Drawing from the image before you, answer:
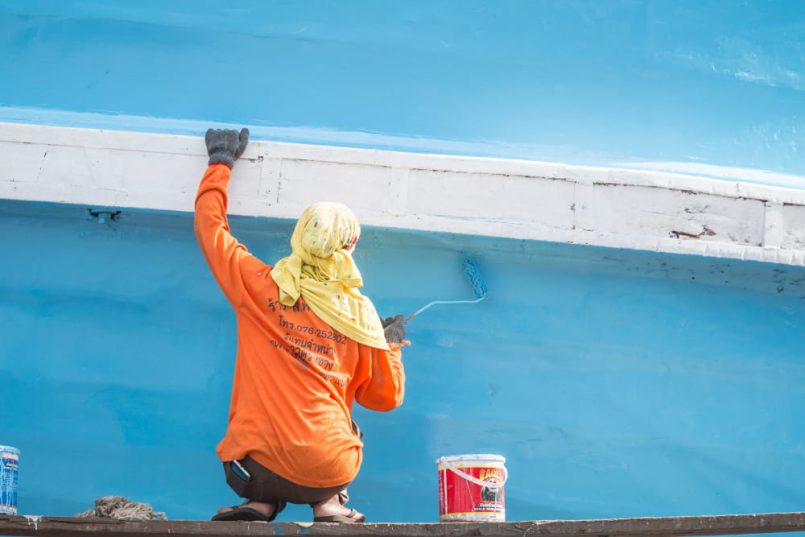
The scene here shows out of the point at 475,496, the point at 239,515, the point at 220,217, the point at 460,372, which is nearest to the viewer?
the point at 239,515

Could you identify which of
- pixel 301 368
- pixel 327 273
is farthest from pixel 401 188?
pixel 301 368

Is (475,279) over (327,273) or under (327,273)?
over

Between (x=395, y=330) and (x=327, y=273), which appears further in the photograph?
(x=395, y=330)

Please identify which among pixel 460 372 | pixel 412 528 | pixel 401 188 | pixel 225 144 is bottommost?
pixel 412 528

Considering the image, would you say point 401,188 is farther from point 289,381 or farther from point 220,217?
point 289,381

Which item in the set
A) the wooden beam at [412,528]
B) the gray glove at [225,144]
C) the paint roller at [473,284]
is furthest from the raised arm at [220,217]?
the paint roller at [473,284]

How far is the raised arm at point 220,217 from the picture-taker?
3.25 meters

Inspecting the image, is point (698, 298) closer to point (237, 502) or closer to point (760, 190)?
point (760, 190)

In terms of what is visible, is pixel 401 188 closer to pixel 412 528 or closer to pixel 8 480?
pixel 412 528

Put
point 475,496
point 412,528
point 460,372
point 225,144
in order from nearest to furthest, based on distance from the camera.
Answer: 1. point 412,528
2. point 475,496
3. point 225,144
4. point 460,372

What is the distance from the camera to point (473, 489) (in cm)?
316

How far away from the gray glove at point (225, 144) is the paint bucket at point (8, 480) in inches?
48.0

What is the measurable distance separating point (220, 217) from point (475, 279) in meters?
1.03

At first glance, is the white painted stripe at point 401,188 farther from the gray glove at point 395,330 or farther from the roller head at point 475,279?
the gray glove at point 395,330
